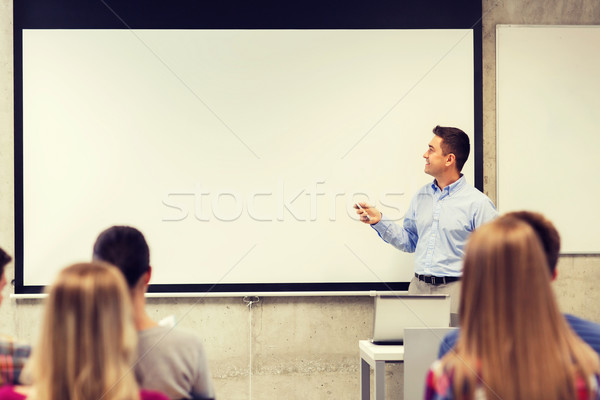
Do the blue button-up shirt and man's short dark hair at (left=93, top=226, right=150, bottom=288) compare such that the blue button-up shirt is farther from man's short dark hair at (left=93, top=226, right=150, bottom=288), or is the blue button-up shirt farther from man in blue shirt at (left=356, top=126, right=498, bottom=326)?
man's short dark hair at (left=93, top=226, right=150, bottom=288)

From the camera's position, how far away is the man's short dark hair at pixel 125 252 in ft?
5.62

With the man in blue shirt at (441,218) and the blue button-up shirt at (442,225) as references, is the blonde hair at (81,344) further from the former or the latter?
the blue button-up shirt at (442,225)

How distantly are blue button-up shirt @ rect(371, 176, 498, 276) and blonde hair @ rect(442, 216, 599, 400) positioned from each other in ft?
7.01

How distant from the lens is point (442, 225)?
3.39 metres

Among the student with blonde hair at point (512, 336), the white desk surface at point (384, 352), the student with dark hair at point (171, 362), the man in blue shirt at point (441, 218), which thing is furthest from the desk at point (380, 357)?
the student with blonde hair at point (512, 336)

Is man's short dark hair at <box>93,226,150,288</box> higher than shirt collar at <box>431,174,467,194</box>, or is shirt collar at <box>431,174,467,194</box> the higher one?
shirt collar at <box>431,174,467,194</box>

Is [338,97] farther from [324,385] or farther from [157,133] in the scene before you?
[324,385]

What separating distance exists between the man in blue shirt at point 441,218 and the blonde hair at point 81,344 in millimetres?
2197

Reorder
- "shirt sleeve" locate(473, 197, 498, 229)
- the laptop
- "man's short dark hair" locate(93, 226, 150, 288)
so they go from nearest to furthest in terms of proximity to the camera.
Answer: "man's short dark hair" locate(93, 226, 150, 288) → the laptop → "shirt sleeve" locate(473, 197, 498, 229)

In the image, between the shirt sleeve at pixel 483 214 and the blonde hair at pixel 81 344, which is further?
the shirt sleeve at pixel 483 214

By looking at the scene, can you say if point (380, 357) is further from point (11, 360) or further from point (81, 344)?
point (81, 344)

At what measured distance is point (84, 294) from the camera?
121 centimetres

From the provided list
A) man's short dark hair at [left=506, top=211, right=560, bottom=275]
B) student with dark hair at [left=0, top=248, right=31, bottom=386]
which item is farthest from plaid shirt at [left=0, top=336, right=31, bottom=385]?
man's short dark hair at [left=506, top=211, right=560, bottom=275]

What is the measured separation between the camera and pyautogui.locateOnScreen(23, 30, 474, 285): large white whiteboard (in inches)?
145
